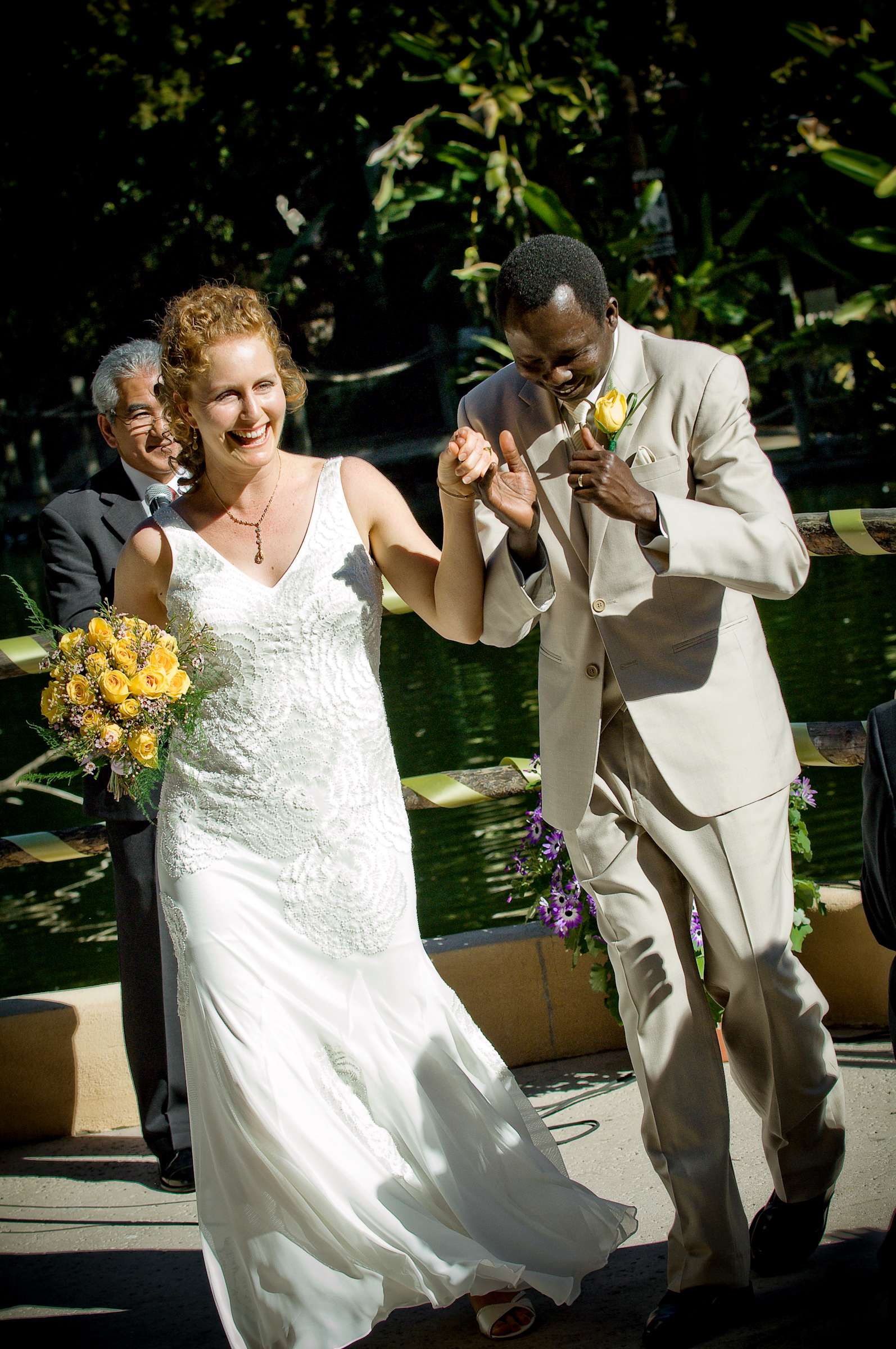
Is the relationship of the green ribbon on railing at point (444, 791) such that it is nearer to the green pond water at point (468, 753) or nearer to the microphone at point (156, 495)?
the microphone at point (156, 495)

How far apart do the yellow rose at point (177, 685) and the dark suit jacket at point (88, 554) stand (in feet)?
3.21

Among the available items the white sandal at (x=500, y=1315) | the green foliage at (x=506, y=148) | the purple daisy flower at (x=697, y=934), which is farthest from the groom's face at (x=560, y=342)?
the green foliage at (x=506, y=148)

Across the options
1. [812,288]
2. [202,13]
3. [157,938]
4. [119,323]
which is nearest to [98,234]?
[119,323]

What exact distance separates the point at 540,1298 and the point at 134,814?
1.76m

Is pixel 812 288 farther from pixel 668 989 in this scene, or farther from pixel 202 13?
pixel 668 989

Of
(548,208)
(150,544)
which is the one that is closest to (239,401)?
(150,544)

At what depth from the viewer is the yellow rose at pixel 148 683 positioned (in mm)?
3064

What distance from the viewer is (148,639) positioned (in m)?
3.19

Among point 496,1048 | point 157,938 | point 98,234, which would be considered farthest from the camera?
point 98,234

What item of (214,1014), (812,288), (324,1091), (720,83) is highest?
(720,83)

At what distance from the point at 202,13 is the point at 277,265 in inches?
306

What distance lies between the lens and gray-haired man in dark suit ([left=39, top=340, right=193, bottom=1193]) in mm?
4043

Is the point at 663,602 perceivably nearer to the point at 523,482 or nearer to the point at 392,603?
the point at 523,482

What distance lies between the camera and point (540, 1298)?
316cm
